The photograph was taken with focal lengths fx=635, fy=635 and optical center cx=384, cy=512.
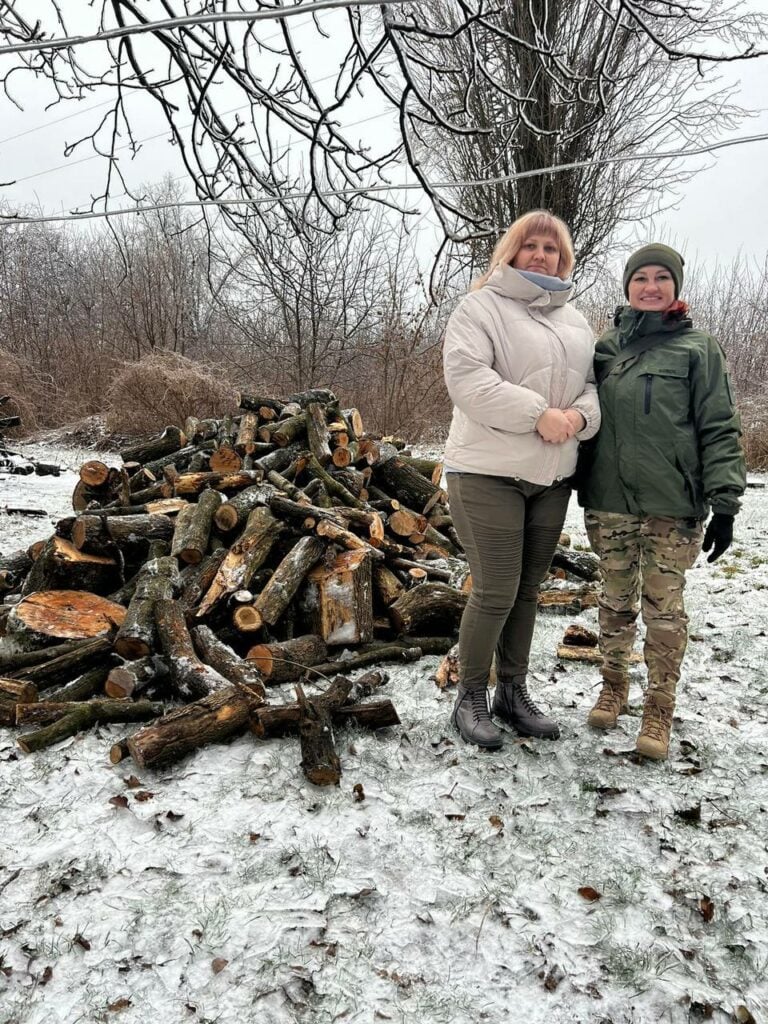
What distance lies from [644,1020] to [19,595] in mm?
3849

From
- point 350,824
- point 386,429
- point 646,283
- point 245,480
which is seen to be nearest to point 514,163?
point 386,429

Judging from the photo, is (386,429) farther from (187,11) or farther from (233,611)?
(187,11)

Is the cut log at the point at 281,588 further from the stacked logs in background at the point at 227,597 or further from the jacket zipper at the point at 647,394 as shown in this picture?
the jacket zipper at the point at 647,394

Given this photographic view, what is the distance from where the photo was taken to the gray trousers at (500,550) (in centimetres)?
229

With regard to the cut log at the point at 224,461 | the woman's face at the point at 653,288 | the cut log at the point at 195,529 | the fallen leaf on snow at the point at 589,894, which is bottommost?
the fallen leaf on snow at the point at 589,894

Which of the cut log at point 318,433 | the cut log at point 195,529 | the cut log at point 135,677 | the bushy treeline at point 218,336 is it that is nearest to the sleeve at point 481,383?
the cut log at point 135,677

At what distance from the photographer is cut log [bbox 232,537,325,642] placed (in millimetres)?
3379

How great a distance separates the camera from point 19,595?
395 centimetres

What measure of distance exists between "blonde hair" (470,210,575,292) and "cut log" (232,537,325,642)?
1.91 meters

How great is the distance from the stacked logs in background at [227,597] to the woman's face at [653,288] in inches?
73.7

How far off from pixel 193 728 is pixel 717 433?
2190 millimetres

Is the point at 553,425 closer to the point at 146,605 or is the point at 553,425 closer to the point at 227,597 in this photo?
the point at 227,597

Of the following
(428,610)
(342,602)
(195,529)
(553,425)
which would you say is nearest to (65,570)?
(195,529)

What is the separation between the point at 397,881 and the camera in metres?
1.89
